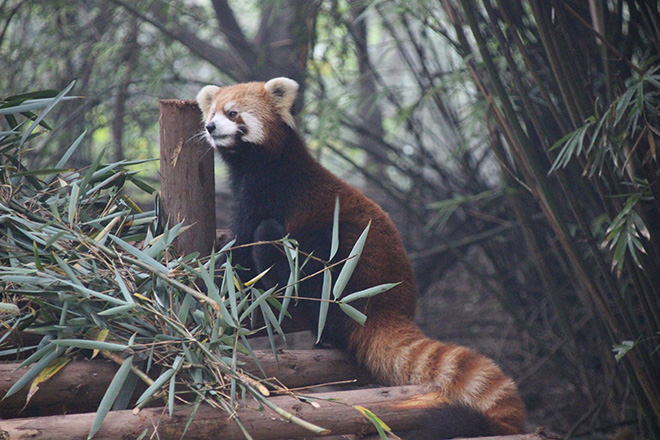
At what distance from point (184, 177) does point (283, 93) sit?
76 cm

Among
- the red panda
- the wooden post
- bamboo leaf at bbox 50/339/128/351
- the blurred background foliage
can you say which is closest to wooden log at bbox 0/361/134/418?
bamboo leaf at bbox 50/339/128/351

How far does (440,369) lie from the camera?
6.18ft

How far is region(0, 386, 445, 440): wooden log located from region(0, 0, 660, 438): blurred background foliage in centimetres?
105

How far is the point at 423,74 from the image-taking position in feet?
13.3

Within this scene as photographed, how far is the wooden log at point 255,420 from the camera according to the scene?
1.46 metres

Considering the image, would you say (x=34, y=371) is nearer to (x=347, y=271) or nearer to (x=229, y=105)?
(x=347, y=271)

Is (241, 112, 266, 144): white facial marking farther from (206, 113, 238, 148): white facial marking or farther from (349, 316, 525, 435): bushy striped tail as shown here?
(349, 316, 525, 435): bushy striped tail

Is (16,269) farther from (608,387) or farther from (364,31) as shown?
Answer: (364,31)

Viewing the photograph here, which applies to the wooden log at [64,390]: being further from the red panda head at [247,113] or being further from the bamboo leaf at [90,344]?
the red panda head at [247,113]

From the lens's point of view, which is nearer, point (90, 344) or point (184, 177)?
point (90, 344)

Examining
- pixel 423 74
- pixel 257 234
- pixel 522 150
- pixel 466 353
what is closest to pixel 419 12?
pixel 423 74

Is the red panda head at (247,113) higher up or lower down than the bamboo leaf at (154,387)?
higher up

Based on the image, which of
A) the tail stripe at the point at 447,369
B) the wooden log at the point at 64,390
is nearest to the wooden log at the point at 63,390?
the wooden log at the point at 64,390

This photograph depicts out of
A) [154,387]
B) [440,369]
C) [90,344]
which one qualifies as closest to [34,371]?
[90,344]
